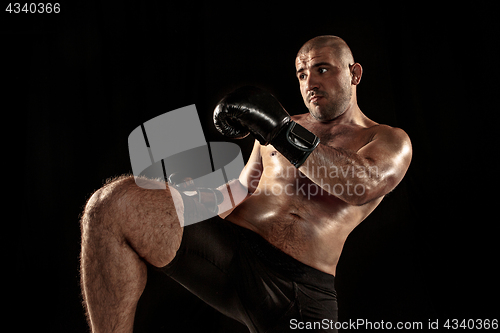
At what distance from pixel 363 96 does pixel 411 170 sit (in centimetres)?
49

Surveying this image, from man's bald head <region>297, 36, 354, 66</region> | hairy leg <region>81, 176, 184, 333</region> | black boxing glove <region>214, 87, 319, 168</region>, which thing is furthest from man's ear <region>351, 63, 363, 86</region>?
hairy leg <region>81, 176, 184, 333</region>

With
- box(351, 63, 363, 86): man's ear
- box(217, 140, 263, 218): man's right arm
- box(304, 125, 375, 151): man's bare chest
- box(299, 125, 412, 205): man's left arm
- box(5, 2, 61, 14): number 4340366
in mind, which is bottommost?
box(217, 140, 263, 218): man's right arm

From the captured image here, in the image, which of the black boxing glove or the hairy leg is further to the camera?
the black boxing glove

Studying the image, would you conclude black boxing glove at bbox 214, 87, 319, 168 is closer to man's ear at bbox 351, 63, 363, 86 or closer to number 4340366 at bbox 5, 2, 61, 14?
man's ear at bbox 351, 63, 363, 86

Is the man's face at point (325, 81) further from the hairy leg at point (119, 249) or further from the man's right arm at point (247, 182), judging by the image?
the hairy leg at point (119, 249)

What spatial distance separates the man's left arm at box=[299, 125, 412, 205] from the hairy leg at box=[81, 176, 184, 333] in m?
0.44

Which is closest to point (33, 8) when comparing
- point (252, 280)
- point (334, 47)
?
point (334, 47)

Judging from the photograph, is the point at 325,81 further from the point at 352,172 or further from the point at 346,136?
the point at 352,172

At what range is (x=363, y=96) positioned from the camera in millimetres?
2141

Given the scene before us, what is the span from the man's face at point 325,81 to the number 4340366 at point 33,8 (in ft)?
4.59

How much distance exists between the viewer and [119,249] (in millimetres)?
957

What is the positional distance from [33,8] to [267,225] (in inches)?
68.0

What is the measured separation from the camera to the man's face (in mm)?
1489

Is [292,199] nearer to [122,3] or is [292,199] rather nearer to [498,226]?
[498,226]
